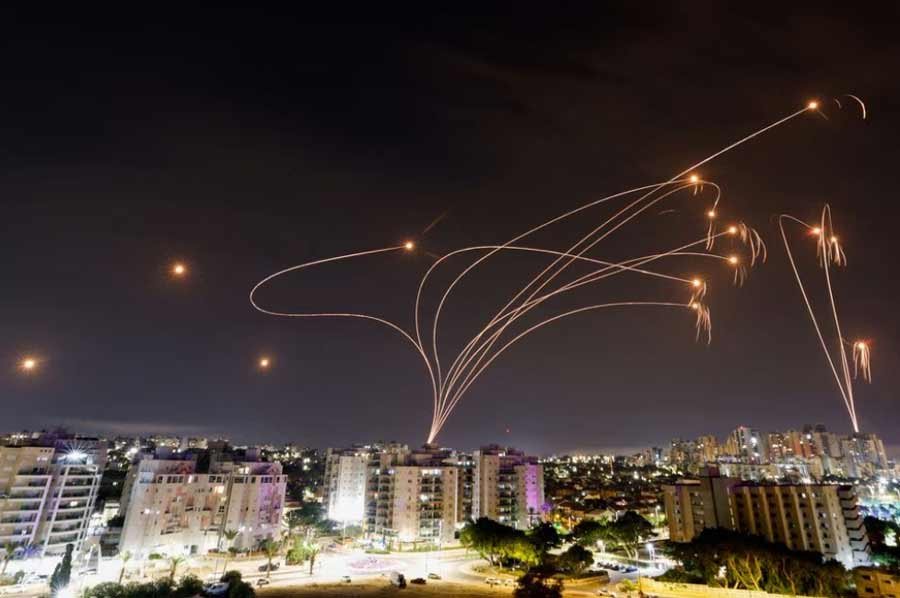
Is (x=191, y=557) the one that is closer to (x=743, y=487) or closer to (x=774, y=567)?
(x=774, y=567)

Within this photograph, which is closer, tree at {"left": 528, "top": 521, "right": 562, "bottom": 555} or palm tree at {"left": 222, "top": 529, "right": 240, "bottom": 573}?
tree at {"left": 528, "top": 521, "right": 562, "bottom": 555}

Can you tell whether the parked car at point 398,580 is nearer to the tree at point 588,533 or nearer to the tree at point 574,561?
the tree at point 574,561

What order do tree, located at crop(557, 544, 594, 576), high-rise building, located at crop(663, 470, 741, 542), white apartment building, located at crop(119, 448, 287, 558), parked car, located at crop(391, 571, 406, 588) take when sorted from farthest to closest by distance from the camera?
high-rise building, located at crop(663, 470, 741, 542) → white apartment building, located at crop(119, 448, 287, 558) → tree, located at crop(557, 544, 594, 576) → parked car, located at crop(391, 571, 406, 588)

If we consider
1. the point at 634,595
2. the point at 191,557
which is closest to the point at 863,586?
the point at 634,595

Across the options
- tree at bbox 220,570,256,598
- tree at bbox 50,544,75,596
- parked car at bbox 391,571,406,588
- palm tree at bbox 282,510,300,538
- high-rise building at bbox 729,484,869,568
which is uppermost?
high-rise building at bbox 729,484,869,568

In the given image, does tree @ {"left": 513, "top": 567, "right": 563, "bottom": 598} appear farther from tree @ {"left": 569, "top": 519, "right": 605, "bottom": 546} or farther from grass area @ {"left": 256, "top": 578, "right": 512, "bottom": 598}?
tree @ {"left": 569, "top": 519, "right": 605, "bottom": 546}

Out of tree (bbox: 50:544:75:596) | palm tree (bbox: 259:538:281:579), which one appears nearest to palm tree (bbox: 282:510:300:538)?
palm tree (bbox: 259:538:281:579)

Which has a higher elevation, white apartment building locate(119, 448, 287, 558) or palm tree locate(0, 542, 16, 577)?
white apartment building locate(119, 448, 287, 558)

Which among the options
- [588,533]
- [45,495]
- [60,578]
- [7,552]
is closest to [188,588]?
[60,578]
